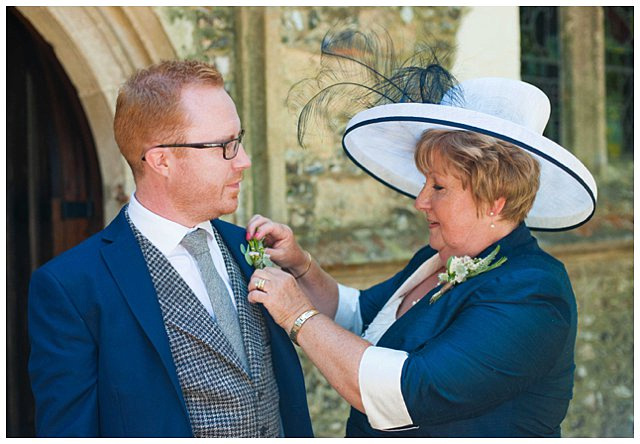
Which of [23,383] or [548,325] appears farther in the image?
[23,383]

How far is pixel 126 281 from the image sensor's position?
78.8 inches

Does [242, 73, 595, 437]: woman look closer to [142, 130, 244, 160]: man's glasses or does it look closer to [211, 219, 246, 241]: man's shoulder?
[211, 219, 246, 241]: man's shoulder

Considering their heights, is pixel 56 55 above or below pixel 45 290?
above

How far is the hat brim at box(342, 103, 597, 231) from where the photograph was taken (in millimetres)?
2082

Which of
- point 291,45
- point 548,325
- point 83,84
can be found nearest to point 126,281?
point 548,325

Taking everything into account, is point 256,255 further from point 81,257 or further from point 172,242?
point 81,257

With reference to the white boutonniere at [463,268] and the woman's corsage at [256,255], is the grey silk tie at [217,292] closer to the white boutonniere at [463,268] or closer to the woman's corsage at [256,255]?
the woman's corsage at [256,255]

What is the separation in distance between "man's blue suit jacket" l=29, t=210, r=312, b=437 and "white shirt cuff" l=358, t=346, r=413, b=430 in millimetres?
471

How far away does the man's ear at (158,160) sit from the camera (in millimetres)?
2107

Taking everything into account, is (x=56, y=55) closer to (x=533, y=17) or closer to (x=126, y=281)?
(x=126, y=281)

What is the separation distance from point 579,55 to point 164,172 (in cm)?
544

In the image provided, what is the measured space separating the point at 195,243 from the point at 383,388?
0.65 m

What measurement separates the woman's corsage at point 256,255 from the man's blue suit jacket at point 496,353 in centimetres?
45

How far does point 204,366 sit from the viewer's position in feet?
6.69
